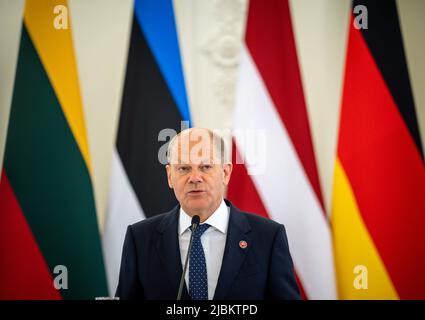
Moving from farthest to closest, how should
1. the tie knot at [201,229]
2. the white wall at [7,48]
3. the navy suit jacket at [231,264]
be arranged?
the white wall at [7,48] → the tie knot at [201,229] → the navy suit jacket at [231,264]

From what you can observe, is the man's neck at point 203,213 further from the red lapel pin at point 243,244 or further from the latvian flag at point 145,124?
the latvian flag at point 145,124

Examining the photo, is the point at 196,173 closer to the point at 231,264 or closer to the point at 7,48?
the point at 231,264

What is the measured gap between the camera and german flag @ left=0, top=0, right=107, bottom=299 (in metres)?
2.64

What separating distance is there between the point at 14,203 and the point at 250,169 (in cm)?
145

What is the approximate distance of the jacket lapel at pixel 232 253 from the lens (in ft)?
5.45

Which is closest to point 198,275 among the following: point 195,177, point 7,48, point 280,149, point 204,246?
point 204,246

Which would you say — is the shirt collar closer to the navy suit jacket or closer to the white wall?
the navy suit jacket

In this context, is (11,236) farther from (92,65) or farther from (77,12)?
(77,12)

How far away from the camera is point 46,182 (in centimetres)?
269

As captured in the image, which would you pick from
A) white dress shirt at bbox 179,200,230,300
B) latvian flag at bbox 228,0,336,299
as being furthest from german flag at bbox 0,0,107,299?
white dress shirt at bbox 179,200,230,300

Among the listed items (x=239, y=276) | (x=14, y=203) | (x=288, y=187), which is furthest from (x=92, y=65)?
(x=239, y=276)

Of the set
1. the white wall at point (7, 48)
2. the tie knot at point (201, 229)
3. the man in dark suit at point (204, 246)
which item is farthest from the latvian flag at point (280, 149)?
the white wall at point (7, 48)

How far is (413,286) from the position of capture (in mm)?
2586

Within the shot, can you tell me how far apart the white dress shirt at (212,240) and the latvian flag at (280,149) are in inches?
34.6
